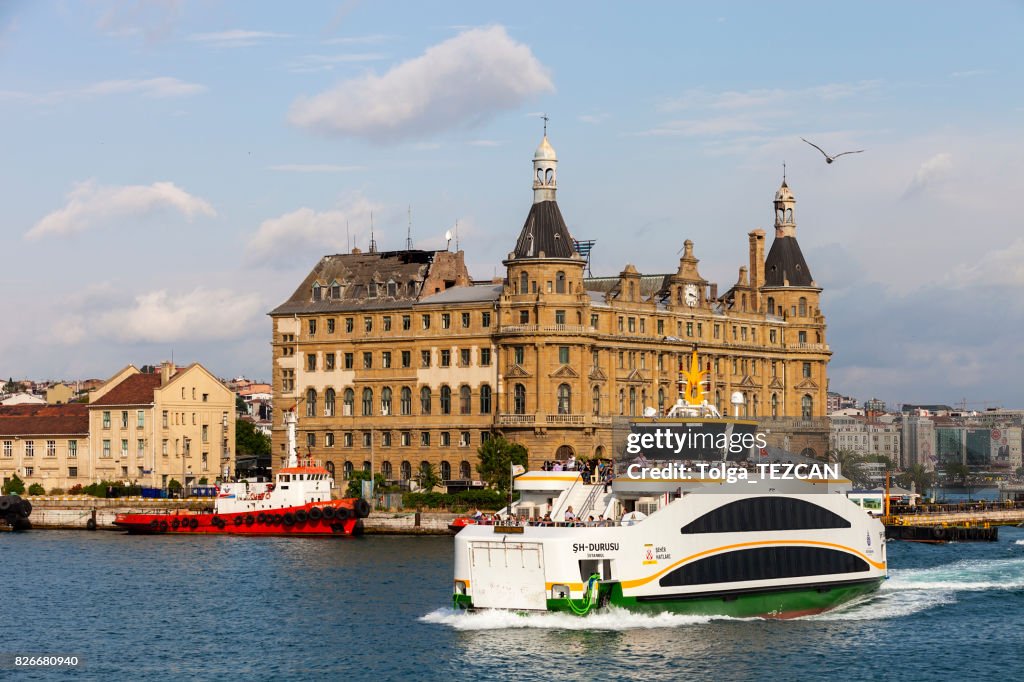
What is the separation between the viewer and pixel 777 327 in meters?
167

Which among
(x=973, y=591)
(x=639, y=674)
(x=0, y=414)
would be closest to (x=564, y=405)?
(x=0, y=414)

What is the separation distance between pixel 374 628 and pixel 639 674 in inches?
580

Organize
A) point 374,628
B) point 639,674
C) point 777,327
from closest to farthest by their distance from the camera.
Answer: point 639,674
point 374,628
point 777,327

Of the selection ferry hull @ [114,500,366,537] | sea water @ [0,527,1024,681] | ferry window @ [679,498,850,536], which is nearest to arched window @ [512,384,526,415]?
ferry hull @ [114,500,366,537]

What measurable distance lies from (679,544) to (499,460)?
71.7 metres

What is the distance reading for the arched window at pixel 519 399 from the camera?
14412cm

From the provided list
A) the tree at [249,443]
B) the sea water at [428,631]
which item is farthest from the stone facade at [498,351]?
the sea water at [428,631]

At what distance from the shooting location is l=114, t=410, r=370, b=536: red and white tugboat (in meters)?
123

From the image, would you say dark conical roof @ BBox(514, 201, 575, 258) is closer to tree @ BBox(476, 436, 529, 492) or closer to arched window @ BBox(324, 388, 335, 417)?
tree @ BBox(476, 436, 529, 492)

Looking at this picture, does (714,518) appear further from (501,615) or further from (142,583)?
(142,583)

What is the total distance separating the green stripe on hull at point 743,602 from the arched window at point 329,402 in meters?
81.0

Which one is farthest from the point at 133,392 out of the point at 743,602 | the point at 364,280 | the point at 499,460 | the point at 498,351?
the point at 743,602

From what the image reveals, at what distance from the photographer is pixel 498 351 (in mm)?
145000

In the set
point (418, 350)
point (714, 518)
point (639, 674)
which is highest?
point (418, 350)
